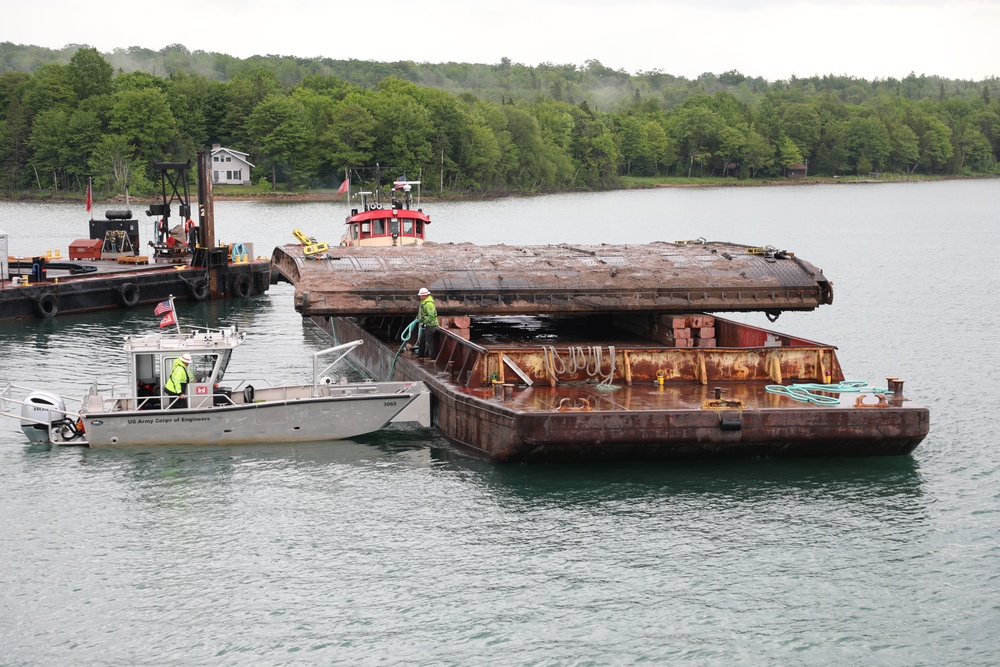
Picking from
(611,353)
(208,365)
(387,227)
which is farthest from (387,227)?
(611,353)

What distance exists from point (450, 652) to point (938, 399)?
58.6 ft

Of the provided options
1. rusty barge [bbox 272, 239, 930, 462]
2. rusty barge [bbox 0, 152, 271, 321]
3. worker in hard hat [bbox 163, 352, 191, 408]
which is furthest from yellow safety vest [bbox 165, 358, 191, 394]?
rusty barge [bbox 0, 152, 271, 321]

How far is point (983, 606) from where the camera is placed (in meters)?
16.7

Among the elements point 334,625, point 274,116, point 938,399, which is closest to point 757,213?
point 274,116

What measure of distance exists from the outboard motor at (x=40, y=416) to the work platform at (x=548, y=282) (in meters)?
5.22

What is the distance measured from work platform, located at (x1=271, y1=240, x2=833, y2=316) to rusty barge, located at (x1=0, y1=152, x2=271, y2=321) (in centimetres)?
1571

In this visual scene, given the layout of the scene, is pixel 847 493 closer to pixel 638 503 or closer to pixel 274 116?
pixel 638 503

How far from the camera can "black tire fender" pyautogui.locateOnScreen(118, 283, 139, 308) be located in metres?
44.6

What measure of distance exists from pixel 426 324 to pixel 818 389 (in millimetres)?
8358

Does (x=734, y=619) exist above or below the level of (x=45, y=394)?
below

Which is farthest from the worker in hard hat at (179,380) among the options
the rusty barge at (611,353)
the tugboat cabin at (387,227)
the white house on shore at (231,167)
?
the white house on shore at (231,167)

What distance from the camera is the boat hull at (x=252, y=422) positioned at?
22875 mm

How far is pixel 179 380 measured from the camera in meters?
22.9

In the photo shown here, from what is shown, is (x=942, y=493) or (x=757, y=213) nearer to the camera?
(x=942, y=493)
